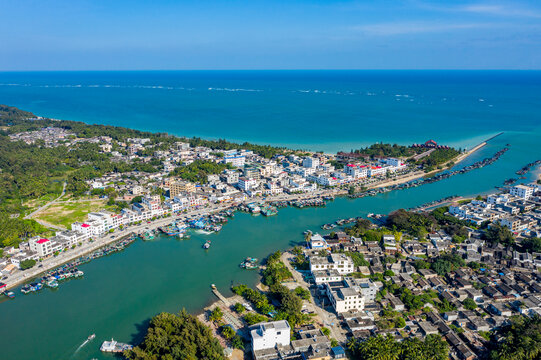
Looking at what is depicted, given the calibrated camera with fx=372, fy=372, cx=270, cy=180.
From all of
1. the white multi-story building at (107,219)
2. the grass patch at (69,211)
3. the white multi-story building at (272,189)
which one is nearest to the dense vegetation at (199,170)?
the white multi-story building at (272,189)

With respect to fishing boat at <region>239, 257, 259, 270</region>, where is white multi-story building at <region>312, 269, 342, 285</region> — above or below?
above

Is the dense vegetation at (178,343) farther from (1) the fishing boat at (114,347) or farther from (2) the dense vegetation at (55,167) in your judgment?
(2) the dense vegetation at (55,167)

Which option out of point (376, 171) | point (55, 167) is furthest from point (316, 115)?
point (55, 167)

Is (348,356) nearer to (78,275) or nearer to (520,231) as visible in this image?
(78,275)

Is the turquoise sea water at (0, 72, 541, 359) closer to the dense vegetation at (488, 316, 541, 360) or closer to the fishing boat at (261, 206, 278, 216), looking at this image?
the fishing boat at (261, 206, 278, 216)

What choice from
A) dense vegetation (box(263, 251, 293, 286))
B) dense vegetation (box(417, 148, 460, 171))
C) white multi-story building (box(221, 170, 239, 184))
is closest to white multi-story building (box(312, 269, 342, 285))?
dense vegetation (box(263, 251, 293, 286))

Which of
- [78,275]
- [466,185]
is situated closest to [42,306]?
[78,275]

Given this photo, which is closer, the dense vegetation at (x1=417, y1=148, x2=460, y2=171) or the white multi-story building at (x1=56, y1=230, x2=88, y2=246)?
the white multi-story building at (x1=56, y1=230, x2=88, y2=246)
